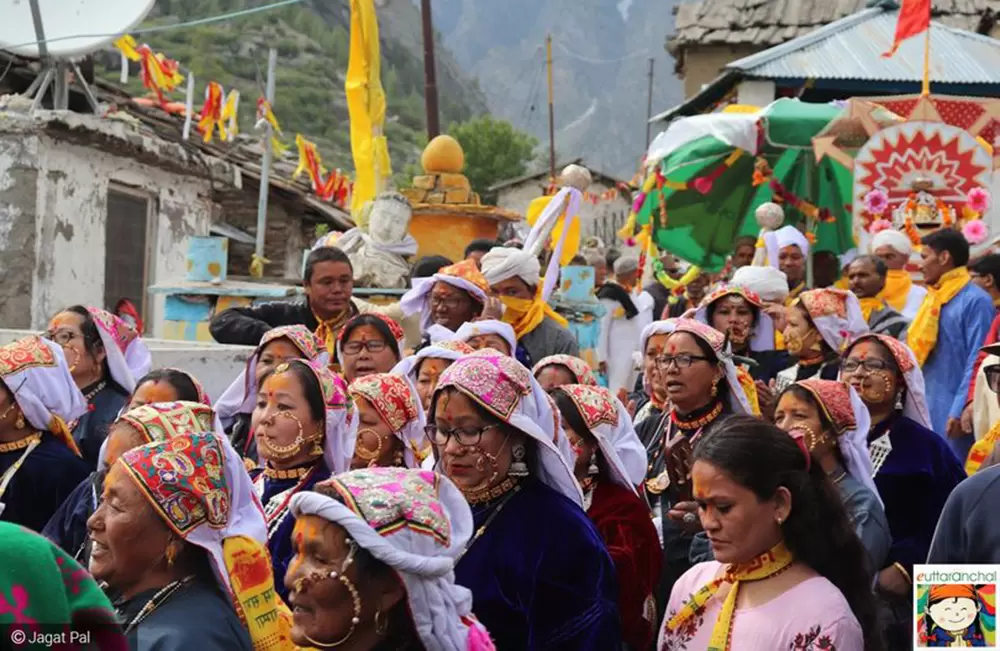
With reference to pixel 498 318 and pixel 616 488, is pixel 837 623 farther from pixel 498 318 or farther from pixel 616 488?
pixel 498 318

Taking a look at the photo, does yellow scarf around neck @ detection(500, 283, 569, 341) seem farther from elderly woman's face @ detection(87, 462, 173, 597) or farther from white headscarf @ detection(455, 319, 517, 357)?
elderly woman's face @ detection(87, 462, 173, 597)

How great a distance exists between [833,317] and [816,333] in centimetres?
13

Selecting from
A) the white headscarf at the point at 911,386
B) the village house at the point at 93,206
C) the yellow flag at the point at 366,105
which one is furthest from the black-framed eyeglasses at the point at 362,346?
the yellow flag at the point at 366,105

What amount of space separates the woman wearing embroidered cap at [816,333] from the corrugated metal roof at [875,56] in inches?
438

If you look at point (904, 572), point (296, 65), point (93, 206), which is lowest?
point (904, 572)

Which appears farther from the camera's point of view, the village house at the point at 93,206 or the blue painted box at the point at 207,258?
the village house at the point at 93,206

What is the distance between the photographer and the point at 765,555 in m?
3.65

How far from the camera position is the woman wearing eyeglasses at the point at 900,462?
502cm

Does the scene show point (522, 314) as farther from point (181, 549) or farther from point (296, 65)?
A: point (296, 65)

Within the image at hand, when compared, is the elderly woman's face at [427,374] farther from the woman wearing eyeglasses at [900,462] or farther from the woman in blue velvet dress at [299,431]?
the woman wearing eyeglasses at [900,462]

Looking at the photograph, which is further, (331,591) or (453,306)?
(453,306)

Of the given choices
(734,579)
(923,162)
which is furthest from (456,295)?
(923,162)

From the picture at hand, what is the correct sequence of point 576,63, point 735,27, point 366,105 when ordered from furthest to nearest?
point 576,63, point 735,27, point 366,105

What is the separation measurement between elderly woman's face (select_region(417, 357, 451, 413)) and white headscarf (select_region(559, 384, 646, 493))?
2.43 feet
